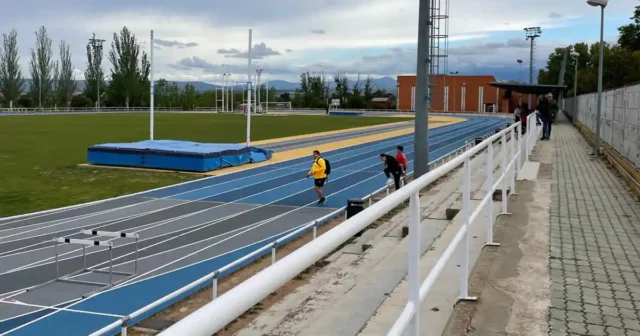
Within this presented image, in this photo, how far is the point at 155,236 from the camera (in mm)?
14500

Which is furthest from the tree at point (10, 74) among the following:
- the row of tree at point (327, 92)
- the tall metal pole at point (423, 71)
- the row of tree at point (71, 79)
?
the tall metal pole at point (423, 71)

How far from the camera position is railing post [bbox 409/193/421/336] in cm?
284

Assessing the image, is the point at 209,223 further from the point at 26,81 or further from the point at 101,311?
the point at 26,81

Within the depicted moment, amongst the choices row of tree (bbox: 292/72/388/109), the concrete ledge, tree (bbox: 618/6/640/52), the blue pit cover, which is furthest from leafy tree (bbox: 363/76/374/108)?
the concrete ledge

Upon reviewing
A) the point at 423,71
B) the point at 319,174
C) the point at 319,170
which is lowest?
the point at 319,174

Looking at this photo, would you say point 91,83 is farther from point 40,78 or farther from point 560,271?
point 560,271

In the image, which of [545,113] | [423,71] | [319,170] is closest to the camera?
[423,71]

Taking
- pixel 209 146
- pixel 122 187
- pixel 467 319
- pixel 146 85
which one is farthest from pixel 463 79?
pixel 467 319

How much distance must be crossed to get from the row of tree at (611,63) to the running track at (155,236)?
19114 millimetres

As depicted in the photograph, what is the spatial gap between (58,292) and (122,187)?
1201 centimetres

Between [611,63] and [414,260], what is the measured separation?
60.0 metres

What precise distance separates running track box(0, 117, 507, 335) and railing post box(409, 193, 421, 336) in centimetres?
723

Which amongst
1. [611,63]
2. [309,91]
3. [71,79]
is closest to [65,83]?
[71,79]

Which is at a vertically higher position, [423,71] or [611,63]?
[611,63]
